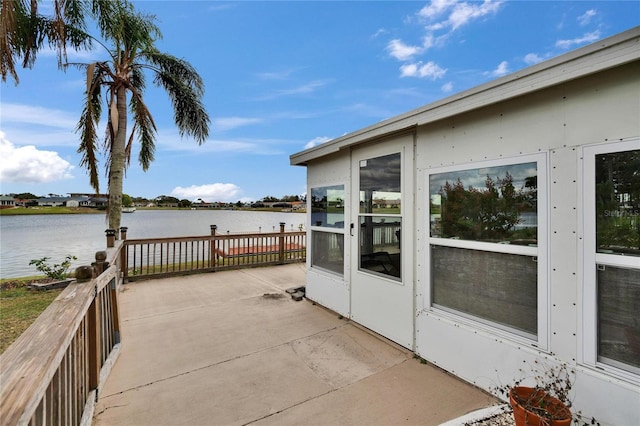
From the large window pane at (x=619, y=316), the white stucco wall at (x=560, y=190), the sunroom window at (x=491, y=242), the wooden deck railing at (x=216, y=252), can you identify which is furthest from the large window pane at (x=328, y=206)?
the wooden deck railing at (x=216, y=252)

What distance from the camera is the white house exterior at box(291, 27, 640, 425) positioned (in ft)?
5.50

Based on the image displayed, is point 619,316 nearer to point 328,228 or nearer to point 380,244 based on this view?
point 380,244

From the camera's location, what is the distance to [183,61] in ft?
22.9

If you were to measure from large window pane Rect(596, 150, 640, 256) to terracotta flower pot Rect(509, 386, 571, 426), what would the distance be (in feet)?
3.09

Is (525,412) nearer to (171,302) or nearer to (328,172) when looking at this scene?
(328,172)

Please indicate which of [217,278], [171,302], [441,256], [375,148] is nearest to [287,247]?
[217,278]

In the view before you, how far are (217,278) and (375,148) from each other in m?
4.51

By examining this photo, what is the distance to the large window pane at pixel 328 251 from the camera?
4.08 m

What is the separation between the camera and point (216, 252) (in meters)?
6.83

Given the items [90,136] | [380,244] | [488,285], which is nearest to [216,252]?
[90,136]

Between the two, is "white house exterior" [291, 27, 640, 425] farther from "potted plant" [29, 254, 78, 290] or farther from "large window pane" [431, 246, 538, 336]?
"potted plant" [29, 254, 78, 290]

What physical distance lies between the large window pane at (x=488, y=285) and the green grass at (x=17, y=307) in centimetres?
482

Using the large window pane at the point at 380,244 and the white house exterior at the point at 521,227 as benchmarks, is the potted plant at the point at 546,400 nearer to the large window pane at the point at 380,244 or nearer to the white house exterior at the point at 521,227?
the white house exterior at the point at 521,227

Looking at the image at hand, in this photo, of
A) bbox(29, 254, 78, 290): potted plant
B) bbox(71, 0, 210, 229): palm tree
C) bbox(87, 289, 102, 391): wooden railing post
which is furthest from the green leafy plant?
bbox(87, 289, 102, 391): wooden railing post
